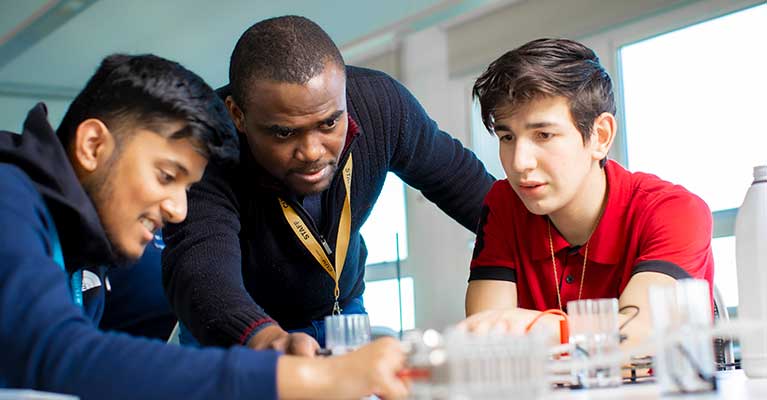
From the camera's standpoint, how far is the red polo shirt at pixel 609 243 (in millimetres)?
1643

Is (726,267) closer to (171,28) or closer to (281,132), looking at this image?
(281,132)

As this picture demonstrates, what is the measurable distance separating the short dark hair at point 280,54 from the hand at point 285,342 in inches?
19.4

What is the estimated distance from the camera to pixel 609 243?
1741mm

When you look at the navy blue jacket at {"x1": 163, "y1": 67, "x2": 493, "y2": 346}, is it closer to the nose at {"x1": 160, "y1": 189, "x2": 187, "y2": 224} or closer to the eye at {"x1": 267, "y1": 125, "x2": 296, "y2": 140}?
the eye at {"x1": 267, "y1": 125, "x2": 296, "y2": 140}

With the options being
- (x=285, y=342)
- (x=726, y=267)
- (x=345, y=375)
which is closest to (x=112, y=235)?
(x=285, y=342)

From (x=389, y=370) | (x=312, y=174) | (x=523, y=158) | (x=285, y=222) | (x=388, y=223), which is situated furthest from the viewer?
(x=388, y=223)

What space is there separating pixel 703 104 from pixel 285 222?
2.95m

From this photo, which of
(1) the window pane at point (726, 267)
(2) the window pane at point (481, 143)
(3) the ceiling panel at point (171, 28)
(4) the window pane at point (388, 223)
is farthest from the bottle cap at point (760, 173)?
(4) the window pane at point (388, 223)

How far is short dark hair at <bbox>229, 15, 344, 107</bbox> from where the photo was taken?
1.72m

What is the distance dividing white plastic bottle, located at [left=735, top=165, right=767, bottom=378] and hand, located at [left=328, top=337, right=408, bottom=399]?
68 cm

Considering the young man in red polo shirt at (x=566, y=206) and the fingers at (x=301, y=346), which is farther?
the young man in red polo shirt at (x=566, y=206)

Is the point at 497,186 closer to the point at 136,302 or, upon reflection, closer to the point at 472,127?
the point at 136,302

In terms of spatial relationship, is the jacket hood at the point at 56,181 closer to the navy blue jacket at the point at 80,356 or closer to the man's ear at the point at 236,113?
the navy blue jacket at the point at 80,356

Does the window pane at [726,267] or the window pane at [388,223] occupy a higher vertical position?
the window pane at [388,223]
